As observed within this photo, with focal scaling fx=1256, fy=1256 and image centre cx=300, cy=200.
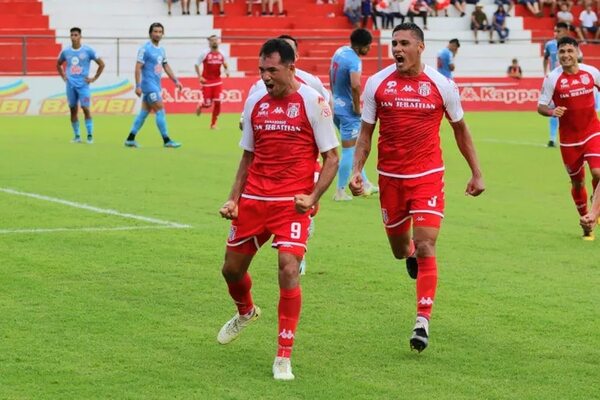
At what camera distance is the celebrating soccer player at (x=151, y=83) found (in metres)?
24.8

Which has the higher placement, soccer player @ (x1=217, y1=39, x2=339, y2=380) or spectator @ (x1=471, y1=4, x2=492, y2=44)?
soccer player @ (x1=217, y1=39, x2=339, y2=380)

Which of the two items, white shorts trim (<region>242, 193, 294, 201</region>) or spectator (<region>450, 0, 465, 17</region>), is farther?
spectator (<region>450, 0, 465, 17</region>)

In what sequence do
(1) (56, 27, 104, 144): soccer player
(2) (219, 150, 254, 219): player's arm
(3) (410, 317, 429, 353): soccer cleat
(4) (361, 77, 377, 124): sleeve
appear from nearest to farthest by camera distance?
(2) (219, 150, 254, 219): player's arm < (3) (410, 317, 429, 353): soccer cleat < (4) (361, 77, 377, 124): sleeve < (1) (56, 27, 104, 144): soccer player

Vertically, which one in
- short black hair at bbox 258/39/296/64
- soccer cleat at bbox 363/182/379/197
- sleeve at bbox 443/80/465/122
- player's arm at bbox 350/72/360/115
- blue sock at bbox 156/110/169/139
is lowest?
blue sock at bbox 156/110/169/139

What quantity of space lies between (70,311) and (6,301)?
2.18 feet

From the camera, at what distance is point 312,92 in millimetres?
7742

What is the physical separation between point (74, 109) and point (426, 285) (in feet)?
63.4

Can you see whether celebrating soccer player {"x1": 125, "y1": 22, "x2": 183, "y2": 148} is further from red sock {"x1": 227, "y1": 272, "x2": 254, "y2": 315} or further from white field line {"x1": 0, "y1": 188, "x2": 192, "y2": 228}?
red sock {"x1": 227, "y1": 272, "x2": 254, "y2": 315}

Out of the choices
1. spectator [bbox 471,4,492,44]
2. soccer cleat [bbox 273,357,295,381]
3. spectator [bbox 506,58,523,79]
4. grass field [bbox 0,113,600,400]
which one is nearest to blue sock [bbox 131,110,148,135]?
grass field [bbox 0,113,600,400]

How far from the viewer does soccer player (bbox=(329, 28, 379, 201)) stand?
54.6 ft

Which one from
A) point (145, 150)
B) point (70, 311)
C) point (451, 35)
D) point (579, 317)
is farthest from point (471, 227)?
point (451, 35)

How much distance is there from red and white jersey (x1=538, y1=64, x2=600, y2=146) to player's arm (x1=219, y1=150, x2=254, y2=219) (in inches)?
253

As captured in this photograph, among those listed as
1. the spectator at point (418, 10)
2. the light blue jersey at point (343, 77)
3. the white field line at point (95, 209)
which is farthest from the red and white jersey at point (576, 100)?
the spectator at point (418, 10)

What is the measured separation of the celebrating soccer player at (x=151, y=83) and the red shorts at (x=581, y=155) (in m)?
12.3
